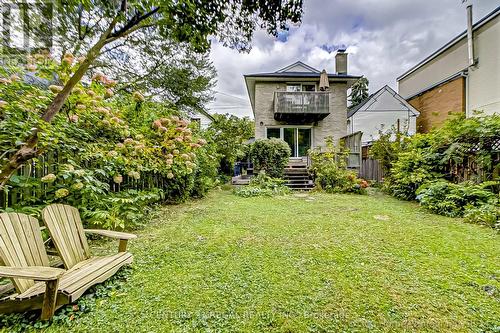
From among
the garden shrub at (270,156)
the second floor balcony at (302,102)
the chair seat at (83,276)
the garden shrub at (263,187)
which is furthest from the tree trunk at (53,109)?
the second floor balcony at (302,102)

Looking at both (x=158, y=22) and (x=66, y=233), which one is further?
(x=66, y=233)

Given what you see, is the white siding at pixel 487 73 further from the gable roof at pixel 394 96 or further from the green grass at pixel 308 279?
the green grass at pixel 308 279

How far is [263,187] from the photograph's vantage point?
30.0 feet

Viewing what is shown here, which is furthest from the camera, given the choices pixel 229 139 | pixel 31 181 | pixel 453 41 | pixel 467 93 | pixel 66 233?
pixel 229 139

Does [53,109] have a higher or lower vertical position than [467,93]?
lower

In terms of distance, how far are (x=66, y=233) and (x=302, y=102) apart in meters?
12.2

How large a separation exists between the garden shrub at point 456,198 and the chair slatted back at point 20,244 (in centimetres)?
681

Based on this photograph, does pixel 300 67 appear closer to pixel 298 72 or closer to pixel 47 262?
pixel 298 72

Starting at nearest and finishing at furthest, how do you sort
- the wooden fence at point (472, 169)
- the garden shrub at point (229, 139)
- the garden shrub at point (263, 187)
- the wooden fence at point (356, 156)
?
the wooden fence at point (472, 169)
the garden shrub at point (263, 187)
the wooden fence at point (356, 156)
the garden shrub at point (229, 139)

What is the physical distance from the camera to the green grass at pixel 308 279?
5.88 ft

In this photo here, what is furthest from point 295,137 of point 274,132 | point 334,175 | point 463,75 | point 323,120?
point 463,75

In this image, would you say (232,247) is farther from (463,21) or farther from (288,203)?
(463,21)

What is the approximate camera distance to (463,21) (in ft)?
35.8

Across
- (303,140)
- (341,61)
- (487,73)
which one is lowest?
(303,140)
